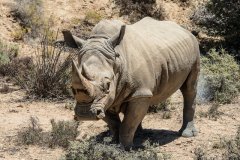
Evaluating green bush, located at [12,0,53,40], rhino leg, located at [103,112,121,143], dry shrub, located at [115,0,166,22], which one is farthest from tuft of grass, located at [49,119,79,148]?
dry shrub, located at [115,0,166,22]

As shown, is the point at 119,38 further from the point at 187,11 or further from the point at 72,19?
the point at 187,11

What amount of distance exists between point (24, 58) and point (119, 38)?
6.61m

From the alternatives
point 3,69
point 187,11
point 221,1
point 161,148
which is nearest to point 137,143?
point 161,148

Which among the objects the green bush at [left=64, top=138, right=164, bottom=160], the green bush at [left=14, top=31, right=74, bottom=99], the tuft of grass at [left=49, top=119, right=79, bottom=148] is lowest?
the green bush at [left=14, top=31, right=74, bottom=99]

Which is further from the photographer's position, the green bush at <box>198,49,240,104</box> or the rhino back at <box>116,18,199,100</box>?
the green bush at <box>198,49,240,104</box>

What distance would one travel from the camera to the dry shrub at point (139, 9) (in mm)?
17812

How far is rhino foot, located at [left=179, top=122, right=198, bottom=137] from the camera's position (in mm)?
7762

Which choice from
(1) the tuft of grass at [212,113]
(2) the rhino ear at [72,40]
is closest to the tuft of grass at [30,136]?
(2) the rhino ear at [72,40]

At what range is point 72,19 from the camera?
654 inches

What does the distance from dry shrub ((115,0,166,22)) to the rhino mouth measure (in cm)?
1255

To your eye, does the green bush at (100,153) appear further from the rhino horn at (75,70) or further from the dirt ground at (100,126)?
the rhino horn at (75,70)

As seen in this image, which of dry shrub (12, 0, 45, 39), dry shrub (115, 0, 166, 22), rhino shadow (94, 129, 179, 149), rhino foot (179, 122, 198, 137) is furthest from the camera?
dry shrub (115, 0, 166, 22)

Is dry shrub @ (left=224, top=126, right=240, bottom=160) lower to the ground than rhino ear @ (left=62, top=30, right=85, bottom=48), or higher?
lower

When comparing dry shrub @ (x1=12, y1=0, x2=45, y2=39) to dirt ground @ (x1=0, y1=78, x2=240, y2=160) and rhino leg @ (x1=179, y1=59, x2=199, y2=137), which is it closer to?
dirt ground @ (x1=0, y1=78, x2=240, y2=160)
